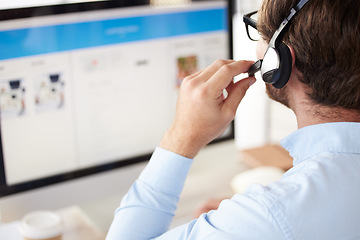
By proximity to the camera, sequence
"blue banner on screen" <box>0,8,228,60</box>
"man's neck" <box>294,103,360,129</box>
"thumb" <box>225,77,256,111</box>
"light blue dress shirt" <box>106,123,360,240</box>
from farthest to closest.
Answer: "blue banner on screen" <box>0,8,228,60</box> → "thumb" <box>225,77,256,111</box> → "man's neck" <box>294,103,360,129</box> → "light blue dress shirt" <box>106,123,360,240</box>

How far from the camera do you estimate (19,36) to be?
3.17 feet

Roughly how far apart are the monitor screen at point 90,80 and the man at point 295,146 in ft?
0.97

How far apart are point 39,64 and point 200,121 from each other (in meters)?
0.38

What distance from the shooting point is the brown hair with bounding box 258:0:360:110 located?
63cm

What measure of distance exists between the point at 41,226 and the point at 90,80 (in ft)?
1.03

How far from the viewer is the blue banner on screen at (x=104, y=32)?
0.97 metres

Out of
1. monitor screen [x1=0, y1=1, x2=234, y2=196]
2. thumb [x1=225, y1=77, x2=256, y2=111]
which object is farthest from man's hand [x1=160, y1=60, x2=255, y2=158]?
monitor screen [x1=0, y1=1, x2=234, y2=196]

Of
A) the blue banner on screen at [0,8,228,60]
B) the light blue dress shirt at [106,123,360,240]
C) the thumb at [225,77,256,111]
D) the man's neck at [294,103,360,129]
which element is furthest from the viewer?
the blue banner on screen at [0,8,228,60]

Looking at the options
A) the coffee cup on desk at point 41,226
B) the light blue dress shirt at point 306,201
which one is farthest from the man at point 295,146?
the coffee cup on desk at point 41,226

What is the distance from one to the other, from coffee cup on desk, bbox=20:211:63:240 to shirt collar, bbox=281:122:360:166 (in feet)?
1.71

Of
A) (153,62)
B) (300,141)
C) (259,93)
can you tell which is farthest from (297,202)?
(259,93)

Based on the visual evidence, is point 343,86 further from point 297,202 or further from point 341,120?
point 297,202

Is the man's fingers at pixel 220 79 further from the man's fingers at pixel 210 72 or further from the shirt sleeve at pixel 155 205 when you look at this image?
the shirt sleeve at pixel 155 205

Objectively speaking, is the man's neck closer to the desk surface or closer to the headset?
the headset
